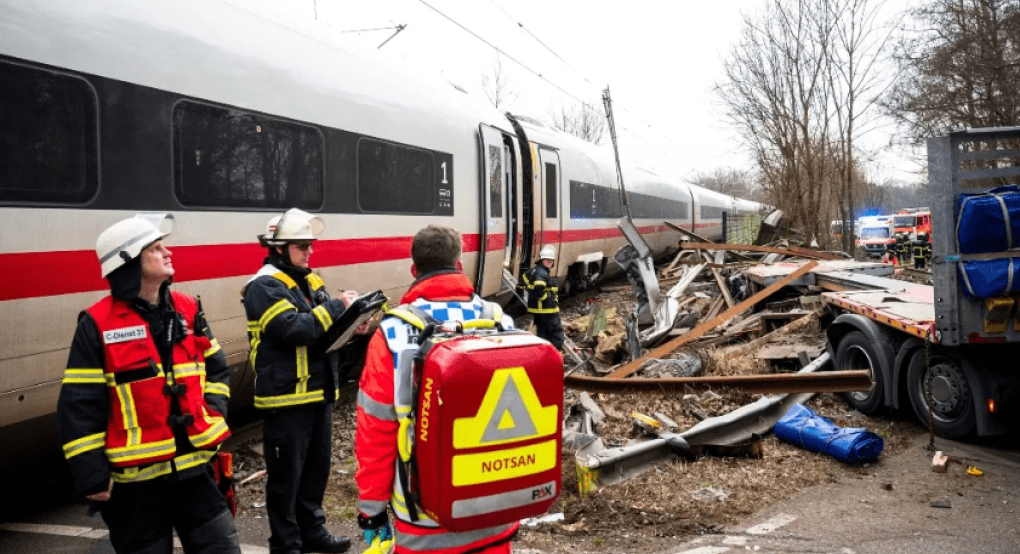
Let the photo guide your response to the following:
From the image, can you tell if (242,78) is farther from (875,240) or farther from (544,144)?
(875,240)

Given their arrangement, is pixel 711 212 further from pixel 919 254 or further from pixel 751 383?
pixel 751 383

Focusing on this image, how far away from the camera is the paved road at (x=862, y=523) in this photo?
408cm

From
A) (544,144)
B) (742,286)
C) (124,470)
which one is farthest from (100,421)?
(742,286)

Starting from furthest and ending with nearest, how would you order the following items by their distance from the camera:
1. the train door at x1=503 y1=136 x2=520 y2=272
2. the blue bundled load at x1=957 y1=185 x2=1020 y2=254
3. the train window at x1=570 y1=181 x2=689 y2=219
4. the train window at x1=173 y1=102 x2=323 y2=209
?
the train window at x1=570 y1=181 x2=689 y2=219
the train door at x1=503 y1=136 x2=520 y2=272
the blue bundled load at x1=957 y1=185 x2=1020 y2=254
the train window at x1=173 y1=102 x2=323 y2=209

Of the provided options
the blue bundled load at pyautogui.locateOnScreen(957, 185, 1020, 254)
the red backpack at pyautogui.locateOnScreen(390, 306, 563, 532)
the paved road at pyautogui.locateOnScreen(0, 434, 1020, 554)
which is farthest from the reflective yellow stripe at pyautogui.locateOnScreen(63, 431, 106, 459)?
the blue bundled load at pyautogui.locateOnScreen(957, 185, 1020, 254)

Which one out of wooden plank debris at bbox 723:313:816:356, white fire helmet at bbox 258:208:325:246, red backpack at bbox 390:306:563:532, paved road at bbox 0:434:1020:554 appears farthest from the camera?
wooden plank debris at bbox 723:313:816:356

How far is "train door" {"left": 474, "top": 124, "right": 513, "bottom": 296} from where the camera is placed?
10094 millimetres

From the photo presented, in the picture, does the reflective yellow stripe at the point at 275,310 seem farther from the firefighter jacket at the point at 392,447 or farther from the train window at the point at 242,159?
the train window at the point at 242,159

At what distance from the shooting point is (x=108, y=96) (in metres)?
4.62

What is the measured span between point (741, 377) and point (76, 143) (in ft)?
17.6

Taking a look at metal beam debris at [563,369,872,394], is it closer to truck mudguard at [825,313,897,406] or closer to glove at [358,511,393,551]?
truck mudguard at [825,313,897,406]

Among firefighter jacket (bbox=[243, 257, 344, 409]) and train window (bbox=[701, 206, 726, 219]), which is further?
train window (bbox=[701, 206, 726, 219])

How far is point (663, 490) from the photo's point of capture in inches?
195

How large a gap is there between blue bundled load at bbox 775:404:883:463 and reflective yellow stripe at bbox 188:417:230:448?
4328 millimetres
